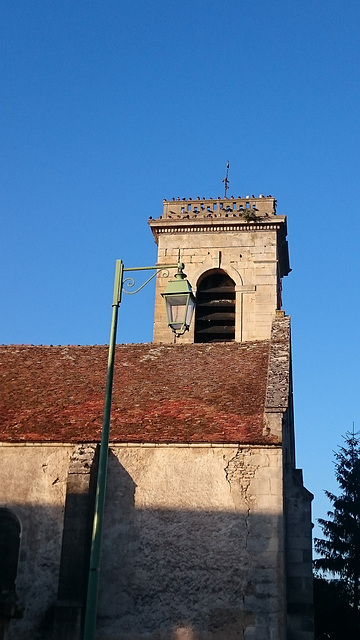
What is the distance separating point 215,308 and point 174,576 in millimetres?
11823

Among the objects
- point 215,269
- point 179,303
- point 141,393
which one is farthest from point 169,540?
point 215,269

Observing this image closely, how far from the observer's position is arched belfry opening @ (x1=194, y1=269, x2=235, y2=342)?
82.2 ft

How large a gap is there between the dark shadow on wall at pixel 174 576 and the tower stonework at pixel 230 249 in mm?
10123

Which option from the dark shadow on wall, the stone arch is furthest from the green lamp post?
the stone arch

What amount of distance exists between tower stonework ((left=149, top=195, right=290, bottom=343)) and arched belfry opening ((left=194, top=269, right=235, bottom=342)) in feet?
0.12

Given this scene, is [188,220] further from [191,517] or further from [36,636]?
[36,636]

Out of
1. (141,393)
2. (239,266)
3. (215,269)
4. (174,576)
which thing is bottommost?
(174,576)

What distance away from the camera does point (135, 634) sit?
14.9 m

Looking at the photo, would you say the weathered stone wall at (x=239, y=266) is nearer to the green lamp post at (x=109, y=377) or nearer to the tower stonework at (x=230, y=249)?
the tower stonework at (x=230, y=249)

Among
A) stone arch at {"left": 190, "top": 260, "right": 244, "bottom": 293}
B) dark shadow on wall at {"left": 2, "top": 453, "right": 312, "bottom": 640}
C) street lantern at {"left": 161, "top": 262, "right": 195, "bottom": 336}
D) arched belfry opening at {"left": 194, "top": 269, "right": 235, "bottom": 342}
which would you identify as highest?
stone arch at {"left": 190, "top": 260, "right": 244, "bottom": 293}

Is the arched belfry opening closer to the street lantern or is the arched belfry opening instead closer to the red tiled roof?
the red tiled roof

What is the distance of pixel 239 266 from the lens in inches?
1037

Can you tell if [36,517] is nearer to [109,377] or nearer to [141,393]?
[141,393]

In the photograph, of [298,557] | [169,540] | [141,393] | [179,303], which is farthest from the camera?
[141,393]
